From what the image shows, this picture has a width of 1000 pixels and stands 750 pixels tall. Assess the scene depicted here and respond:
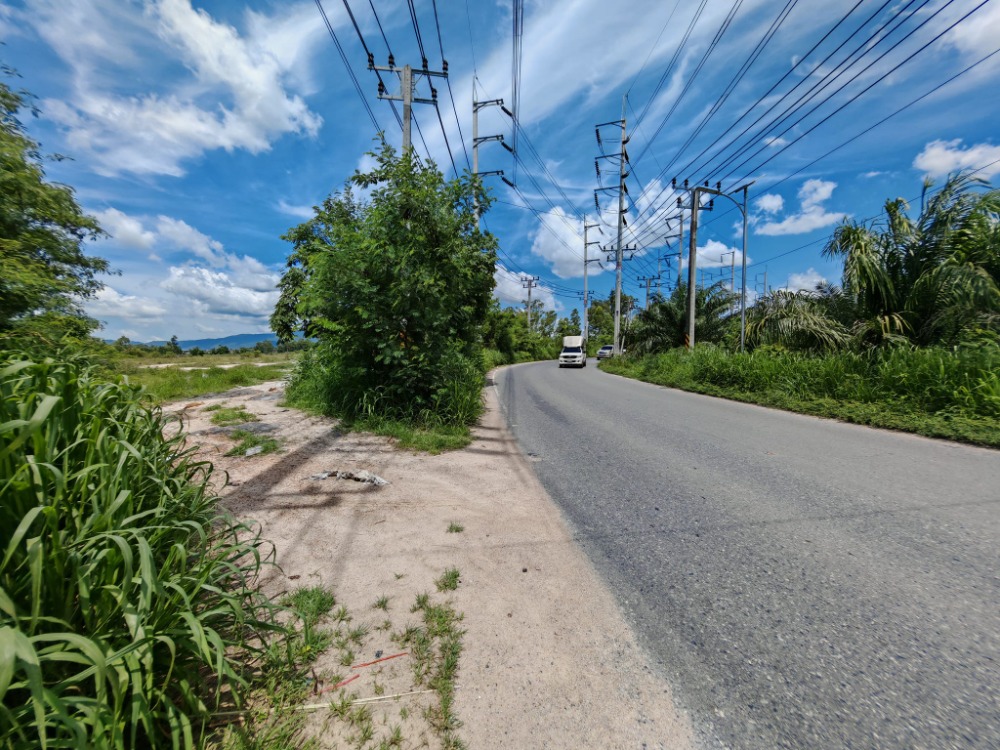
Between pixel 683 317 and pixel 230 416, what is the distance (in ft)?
59.0

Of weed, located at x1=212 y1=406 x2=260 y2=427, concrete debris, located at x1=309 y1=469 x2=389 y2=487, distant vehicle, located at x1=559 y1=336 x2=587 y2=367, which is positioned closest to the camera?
concrete debris, located at x1=309 y1=469 x2=389 y2=487

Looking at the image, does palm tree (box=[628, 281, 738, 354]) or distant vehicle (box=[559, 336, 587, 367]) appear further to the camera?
distant vehicle (box=[559, 336, 587, 367])

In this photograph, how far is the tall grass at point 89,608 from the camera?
1.07 m

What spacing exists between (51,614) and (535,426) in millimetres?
6506

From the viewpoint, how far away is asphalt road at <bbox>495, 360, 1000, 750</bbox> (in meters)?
1.56

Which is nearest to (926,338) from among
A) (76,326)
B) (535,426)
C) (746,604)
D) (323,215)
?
(535,426)

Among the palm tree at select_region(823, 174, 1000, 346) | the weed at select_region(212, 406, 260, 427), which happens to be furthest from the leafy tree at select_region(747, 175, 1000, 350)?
the weed at select_region(212, 406, 260, 427)

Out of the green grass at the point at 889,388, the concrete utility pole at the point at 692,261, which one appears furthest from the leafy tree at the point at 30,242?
the concrete utility pole at the point at 692,261

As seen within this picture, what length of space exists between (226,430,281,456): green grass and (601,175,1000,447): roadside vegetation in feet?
29.2

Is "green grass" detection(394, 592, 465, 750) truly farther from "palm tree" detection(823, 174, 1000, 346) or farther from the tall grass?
"palm tree" detection(823, 174, 1000, 346)

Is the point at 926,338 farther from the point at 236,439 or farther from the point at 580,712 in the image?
the point at 236,439

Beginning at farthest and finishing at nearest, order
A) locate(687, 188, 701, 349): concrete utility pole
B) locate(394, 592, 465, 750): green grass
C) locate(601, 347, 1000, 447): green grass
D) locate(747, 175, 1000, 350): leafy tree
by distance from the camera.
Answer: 1. locate(687, 188, 701, 349): concrete utility pole
2. locate(747, 175, 1000, 350): leafy tree
3. locate(601, 347, 1000, 447): green grass
4. locate(394, 592, 465, 750): green grass

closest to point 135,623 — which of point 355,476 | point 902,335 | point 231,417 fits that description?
point 355,476

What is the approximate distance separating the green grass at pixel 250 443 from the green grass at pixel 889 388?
29.2 feet
